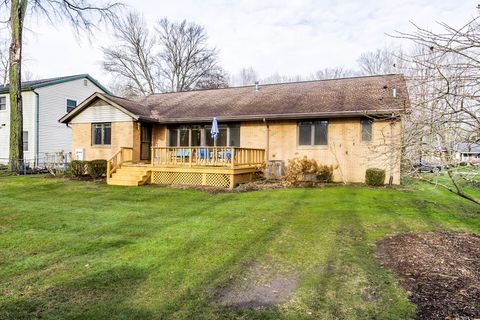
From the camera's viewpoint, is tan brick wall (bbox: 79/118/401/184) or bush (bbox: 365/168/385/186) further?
tan brick wall (bbox: 79/118/401/184)

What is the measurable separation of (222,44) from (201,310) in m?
39.4

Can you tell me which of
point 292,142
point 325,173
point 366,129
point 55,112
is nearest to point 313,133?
point 292,142

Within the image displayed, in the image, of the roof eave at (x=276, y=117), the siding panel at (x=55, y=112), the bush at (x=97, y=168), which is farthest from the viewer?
the siding panel at (x=55, y=112)

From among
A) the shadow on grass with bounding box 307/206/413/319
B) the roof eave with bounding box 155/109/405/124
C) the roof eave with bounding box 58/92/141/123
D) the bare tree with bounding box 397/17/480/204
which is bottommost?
the shadow on grass with bounding box 307/206/413/319

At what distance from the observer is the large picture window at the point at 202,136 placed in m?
16.2

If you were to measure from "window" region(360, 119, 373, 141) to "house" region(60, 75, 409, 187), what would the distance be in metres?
0.04

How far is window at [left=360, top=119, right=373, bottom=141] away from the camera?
13.8 m

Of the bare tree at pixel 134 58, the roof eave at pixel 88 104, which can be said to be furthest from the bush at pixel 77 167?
the bare tree at pixel 134 58

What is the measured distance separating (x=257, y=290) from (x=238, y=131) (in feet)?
41.4

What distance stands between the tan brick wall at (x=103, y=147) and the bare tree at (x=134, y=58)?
21466 mm

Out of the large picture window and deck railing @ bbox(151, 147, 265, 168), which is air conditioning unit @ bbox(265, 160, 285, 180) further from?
the large picture window

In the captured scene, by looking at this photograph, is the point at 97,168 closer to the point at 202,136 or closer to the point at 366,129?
the point at 202,136

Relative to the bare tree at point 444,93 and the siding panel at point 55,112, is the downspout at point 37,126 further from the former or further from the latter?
the bare tree at point 444,93

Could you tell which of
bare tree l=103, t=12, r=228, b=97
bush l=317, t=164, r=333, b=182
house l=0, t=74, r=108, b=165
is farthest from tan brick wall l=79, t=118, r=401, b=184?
bare tree l=103, t=12, r=228, b=97
